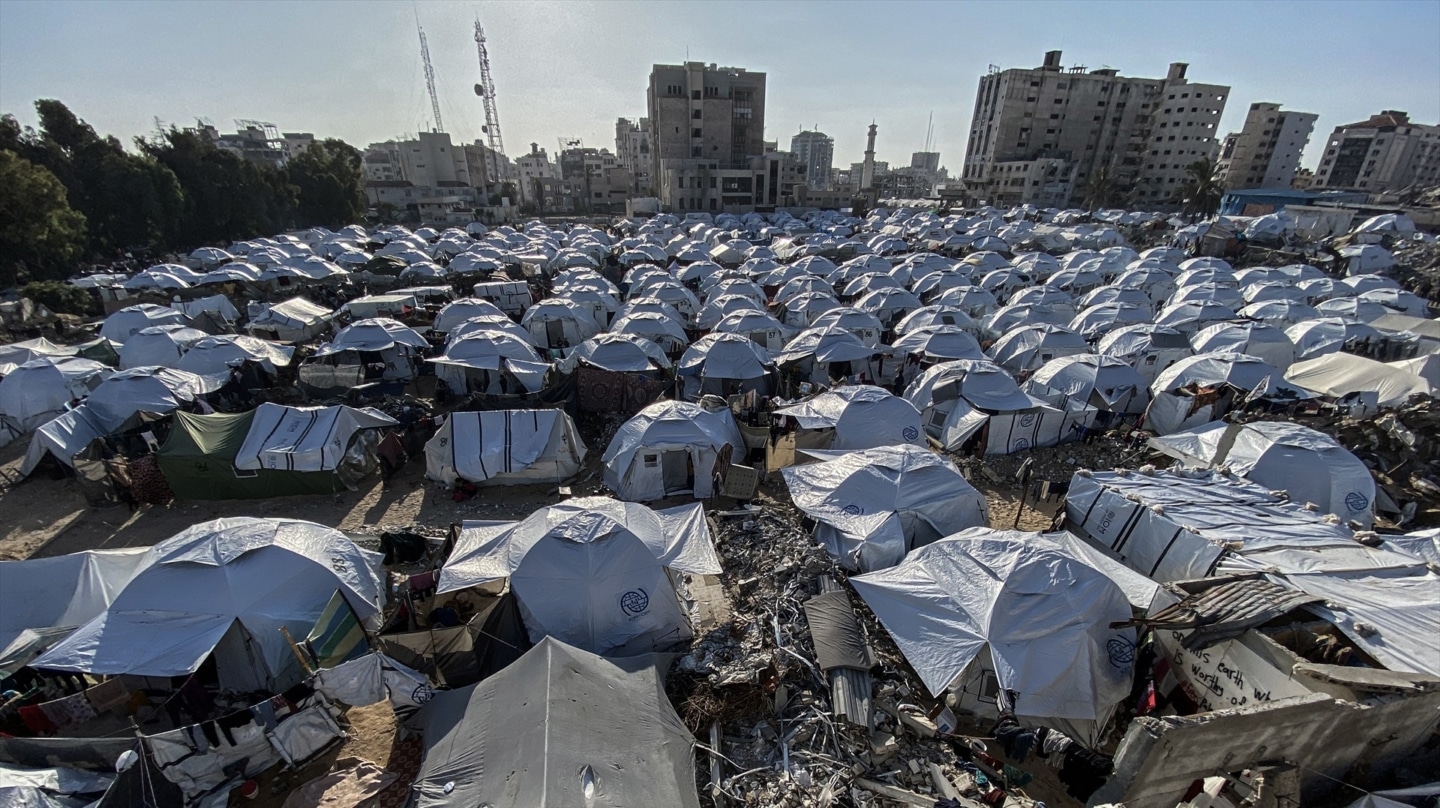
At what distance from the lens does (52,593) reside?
8531 millimetres

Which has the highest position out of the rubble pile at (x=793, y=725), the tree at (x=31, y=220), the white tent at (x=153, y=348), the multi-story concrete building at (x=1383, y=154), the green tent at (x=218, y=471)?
the multi-story concrete building at (x=1383, y=154)

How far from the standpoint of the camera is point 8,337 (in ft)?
75.5

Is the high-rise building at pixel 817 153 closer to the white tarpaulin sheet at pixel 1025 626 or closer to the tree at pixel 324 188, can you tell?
the tree at pixel 324 188

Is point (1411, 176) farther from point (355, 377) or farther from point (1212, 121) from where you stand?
point (355, 377)

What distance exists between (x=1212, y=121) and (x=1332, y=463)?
305 feet

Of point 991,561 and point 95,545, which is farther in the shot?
point 95,545

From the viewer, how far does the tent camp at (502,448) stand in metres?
13.4

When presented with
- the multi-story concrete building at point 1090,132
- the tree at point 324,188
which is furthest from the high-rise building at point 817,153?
the tree at point 324,188

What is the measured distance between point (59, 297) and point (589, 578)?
34.3 m

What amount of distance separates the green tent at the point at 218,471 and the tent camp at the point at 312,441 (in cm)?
18

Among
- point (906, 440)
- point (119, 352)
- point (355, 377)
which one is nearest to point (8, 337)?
point (119, 352)

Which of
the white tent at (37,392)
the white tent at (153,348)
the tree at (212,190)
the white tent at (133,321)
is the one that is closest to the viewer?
the white tent at (37,392)

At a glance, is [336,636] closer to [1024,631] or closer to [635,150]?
[1024,631]

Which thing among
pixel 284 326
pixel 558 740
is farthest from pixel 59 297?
pixel 558 740
